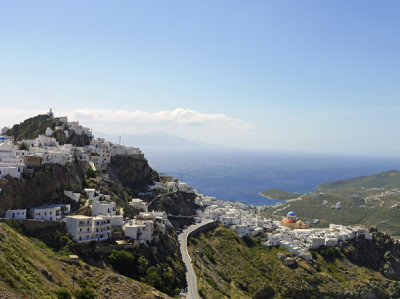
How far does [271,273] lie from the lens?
63.2m

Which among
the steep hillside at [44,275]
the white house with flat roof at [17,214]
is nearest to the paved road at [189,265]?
the steep hillside at [44,275]

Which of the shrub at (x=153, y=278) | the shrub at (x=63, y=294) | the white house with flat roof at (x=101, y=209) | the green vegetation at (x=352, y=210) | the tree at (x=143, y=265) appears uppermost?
the white house with flat roof at (x=101, y=209)

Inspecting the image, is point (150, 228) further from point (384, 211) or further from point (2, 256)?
point (384, 211)

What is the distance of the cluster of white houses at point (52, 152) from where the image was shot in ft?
154

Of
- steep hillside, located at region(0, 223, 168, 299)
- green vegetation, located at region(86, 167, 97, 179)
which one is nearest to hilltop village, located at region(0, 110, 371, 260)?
green vegetation, located at region(86, 167, 97, 179)

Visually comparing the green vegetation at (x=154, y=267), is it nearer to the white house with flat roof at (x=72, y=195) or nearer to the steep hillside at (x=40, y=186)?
the white house with flat roof at (x=72, y=195)

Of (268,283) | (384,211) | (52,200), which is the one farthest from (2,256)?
(384,211)

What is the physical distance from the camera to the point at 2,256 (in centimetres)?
2970

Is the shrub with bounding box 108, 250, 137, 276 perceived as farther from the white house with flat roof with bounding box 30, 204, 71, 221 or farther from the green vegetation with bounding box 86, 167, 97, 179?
the green vegetation with bounding box 86, 167, 97, 179

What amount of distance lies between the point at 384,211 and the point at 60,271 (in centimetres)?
15244

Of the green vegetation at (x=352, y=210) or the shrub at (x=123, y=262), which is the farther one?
the green vegetation at (x=352, y=210)

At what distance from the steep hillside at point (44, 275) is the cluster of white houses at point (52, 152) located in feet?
41.3

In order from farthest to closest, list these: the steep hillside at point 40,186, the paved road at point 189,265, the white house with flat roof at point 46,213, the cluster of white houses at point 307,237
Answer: the cluster of white houses at point 307,237 < the paved road at point 189,265 < the white house with flat roof at point 46,213 < the steep hillside at point 40,186

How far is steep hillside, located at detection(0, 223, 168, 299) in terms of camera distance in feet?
91.6
